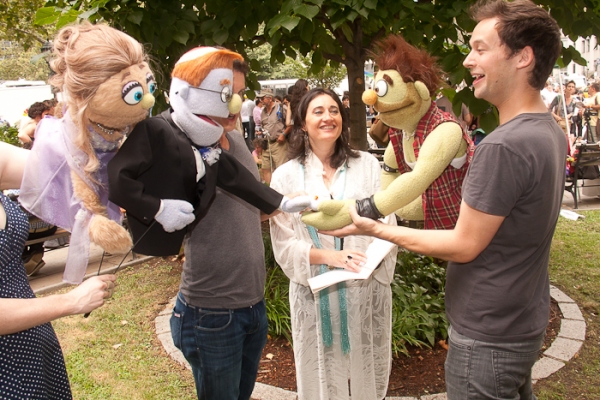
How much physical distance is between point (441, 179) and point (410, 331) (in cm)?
180

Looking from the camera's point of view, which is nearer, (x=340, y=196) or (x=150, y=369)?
(x=340, y=196)

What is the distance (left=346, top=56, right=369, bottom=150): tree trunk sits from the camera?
13.4 feet

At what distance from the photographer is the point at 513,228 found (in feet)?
5.58

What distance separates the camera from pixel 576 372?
3.43 meters

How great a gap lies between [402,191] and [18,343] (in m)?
1.42

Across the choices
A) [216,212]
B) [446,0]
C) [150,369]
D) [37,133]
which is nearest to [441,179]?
[216,212]

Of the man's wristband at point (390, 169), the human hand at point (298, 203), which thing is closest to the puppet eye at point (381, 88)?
the man's wristband at point (390, 169)

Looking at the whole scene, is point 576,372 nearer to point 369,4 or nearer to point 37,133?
point 369,4

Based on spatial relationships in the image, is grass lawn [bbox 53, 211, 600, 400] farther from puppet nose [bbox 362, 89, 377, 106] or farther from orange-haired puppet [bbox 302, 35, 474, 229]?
puppet nose [bbox 362, 89, 377, 106]

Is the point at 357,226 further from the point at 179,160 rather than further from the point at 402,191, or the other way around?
the point at 179,160

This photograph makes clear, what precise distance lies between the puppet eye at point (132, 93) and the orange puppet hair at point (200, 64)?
223 mm

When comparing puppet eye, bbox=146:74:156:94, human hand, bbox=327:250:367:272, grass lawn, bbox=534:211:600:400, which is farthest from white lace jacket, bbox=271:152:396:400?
grass lawn, bbox=534:211:600:400

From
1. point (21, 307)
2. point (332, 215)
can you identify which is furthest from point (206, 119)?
point (21, 307)

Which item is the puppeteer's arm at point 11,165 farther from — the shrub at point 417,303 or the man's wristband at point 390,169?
the shrub at point 417,303
